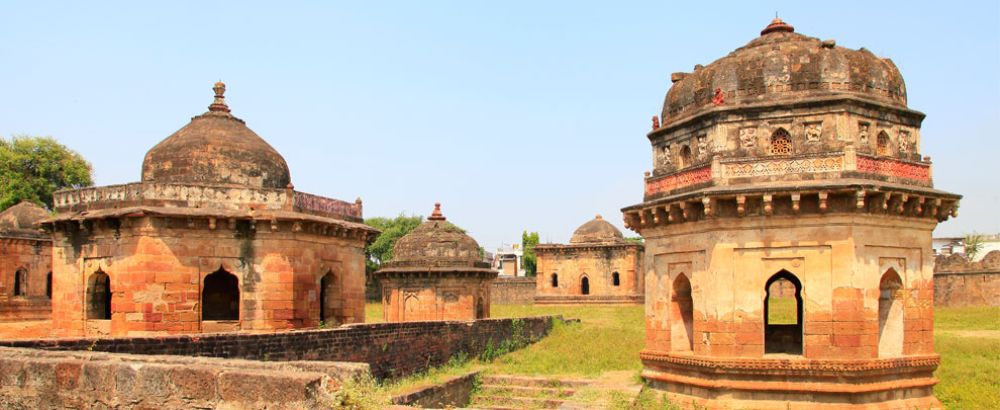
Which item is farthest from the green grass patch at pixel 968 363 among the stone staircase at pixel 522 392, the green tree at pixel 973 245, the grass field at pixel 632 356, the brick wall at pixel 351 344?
the green tree at pixel 973 245

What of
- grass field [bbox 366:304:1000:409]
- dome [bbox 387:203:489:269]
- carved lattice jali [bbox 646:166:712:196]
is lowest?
grass field [bbox 366:304:1000:409]

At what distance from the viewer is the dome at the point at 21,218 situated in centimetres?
3009

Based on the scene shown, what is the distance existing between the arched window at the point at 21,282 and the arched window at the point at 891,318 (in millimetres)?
27043

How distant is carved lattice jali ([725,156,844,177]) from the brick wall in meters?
7.75

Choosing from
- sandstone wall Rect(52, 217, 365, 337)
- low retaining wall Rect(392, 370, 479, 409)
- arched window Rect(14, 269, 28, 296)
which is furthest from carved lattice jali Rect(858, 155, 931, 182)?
arched window Rect(14, 269, 28, 296)

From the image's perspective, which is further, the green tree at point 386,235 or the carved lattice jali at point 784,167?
the green tree at point 386,235

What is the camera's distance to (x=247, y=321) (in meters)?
17.5

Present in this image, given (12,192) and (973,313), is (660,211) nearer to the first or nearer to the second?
(973,313)

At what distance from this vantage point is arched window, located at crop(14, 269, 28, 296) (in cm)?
2947

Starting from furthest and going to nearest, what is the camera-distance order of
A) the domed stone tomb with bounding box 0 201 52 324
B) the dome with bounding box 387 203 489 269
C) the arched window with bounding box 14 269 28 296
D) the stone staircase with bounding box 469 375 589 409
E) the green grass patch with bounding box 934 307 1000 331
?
the dome with bounding box 387 203 489 269 → the arched window with bounding box 14 269 28 296 → the domed stone tomb with bounding box 0 201 52 324 → the green grass patch with bounding box 934 307 1000 331 → the stone staircase with bounding box 469 375 589 409

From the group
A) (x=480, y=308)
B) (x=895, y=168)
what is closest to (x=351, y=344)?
(x=895, y=168)

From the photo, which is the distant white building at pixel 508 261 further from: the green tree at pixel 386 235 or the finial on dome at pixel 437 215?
the finial on dome at pixel 437 215

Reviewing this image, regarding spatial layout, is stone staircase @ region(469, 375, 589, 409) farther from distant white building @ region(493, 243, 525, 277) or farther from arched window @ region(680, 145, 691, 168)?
distant white building @ region(493, 243, 525, 277)

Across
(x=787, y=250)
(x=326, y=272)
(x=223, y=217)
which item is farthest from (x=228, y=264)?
(x=787, y=250)
